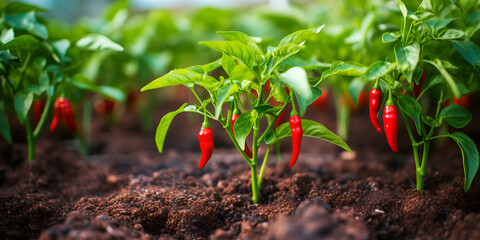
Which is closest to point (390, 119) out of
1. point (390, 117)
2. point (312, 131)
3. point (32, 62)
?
point (390, 117)

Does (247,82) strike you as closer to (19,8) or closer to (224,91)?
(224,91)

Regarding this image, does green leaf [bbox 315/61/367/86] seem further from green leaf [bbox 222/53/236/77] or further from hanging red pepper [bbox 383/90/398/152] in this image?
green leaf [bbox 222/53/236/77]

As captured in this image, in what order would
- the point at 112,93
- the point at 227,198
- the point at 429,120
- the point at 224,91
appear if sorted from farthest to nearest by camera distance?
the point at 112,93, the point at 227,198, the point at 429,120, the point at 224,91

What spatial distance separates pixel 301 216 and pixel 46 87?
4.61 feet

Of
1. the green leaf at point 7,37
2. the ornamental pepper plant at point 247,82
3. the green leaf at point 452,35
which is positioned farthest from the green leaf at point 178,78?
the green leaf at point 452,35

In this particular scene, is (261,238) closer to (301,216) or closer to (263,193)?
(301,216)

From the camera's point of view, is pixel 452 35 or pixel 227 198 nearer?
pixel 452 35

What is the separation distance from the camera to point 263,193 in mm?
1652

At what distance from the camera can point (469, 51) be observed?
132 cm

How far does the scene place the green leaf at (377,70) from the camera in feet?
4.07

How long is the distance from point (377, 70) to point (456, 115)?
41 centimetres

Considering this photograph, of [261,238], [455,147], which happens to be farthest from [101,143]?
[455,147]

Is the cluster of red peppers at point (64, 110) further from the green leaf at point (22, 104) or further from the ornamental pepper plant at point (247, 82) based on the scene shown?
the ornamental pepper plant at point (247, 82)

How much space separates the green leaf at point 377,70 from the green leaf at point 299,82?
313mm
